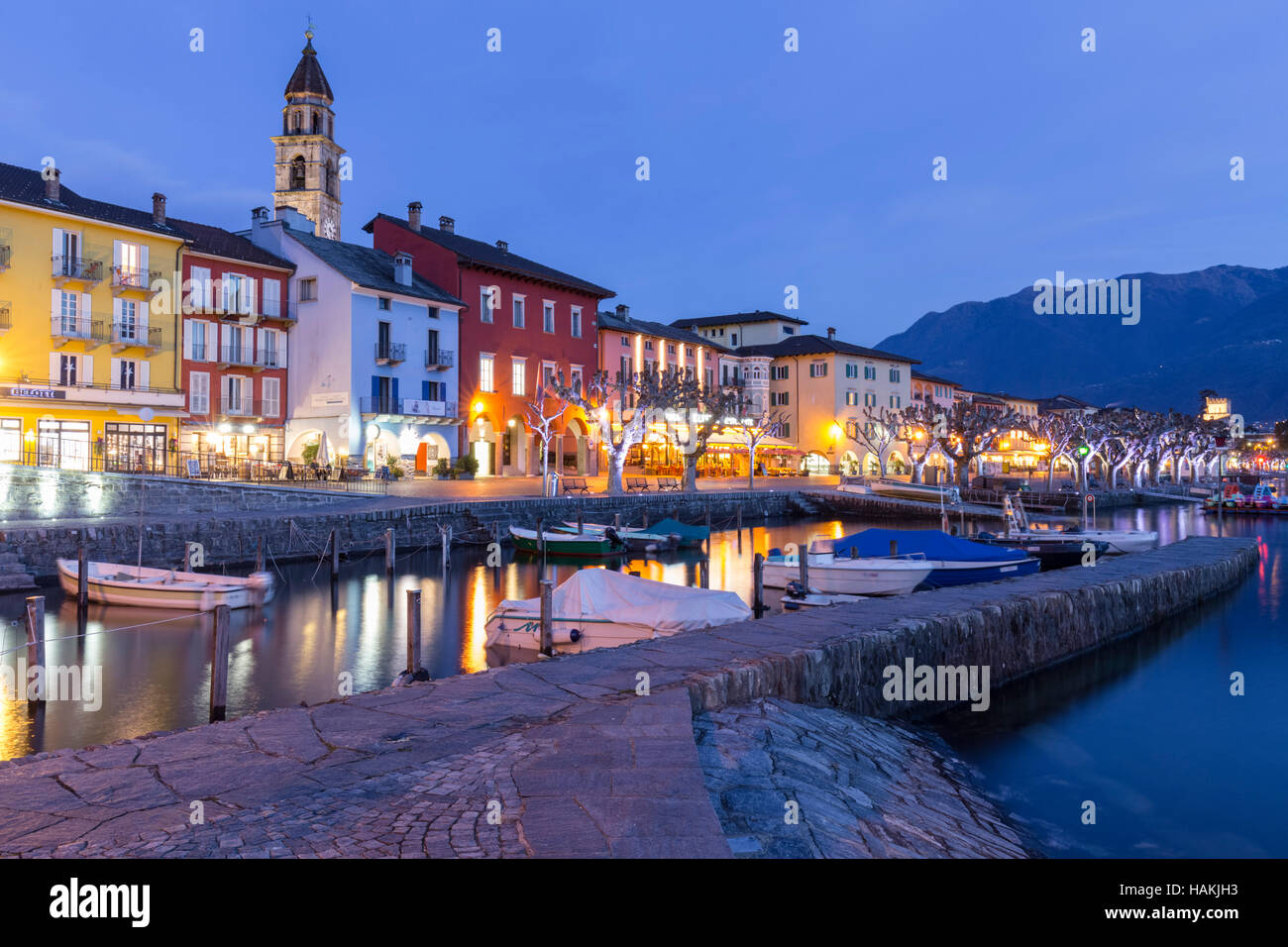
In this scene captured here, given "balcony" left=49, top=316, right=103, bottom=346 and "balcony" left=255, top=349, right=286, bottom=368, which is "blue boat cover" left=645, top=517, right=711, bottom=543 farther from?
"balcony" left=49, top=316, right=103, bottom=346

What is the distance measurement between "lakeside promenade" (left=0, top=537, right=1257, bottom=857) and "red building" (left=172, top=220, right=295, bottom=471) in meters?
40.0

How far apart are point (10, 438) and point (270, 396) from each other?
13.2 meters

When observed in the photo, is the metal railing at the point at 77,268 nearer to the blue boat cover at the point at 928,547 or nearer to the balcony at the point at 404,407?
the balcony at the point at 404,407

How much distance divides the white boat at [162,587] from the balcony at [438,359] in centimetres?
3056

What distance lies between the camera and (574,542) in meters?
37.4

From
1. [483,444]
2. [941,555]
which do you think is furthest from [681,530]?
[483,444]

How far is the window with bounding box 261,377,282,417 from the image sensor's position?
1977 inches

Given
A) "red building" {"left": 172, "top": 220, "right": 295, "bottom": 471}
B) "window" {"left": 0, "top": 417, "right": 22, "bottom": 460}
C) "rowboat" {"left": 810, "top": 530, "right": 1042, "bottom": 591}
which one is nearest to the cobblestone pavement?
"rowboat" {"left": 810, "top": 530, "right": 1042, "bottom": 591}

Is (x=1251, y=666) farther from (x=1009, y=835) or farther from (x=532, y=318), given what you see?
(x=532, y=318)

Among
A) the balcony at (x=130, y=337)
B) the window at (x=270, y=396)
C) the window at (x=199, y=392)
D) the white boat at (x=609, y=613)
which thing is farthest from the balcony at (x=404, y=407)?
the white boat at (x=609, y=613)

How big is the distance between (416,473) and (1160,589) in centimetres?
3982

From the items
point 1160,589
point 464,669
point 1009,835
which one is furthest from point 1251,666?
point 464,669

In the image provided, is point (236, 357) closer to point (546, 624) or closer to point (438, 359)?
point (438, 359)

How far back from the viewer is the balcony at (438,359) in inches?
2110
